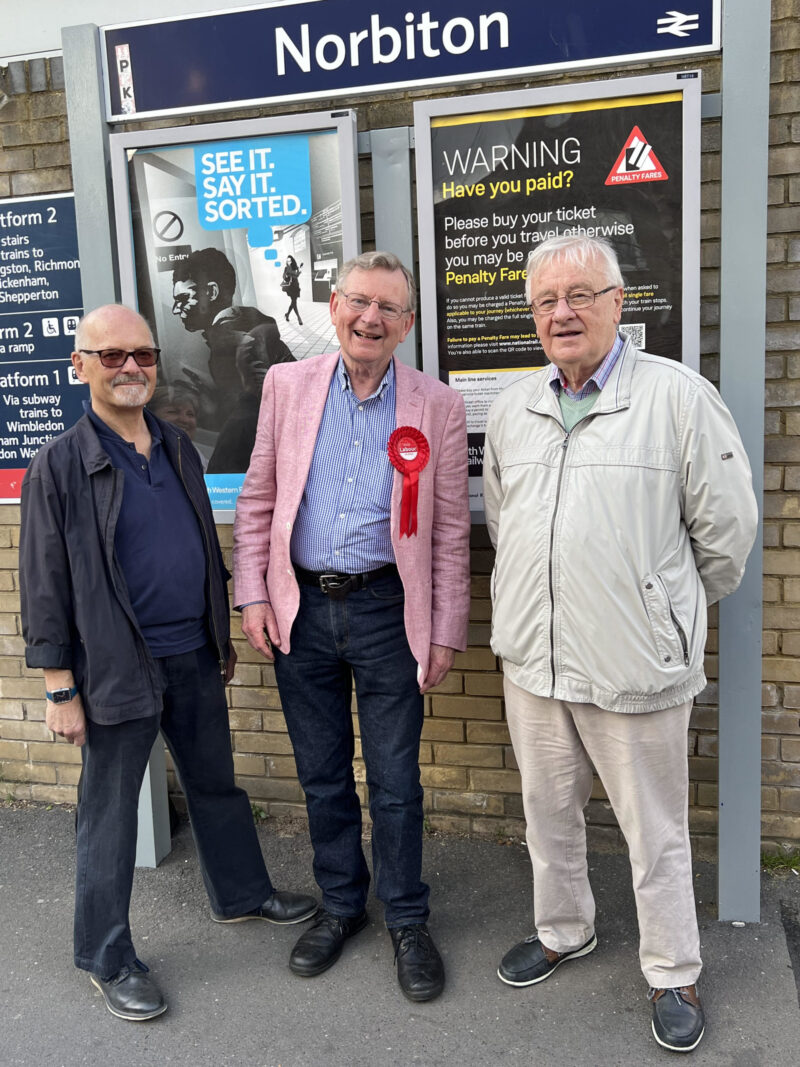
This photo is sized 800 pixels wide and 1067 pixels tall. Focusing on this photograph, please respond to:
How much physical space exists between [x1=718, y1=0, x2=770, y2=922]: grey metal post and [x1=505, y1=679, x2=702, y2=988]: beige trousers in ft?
1.71

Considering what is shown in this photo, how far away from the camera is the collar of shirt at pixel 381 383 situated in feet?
9.37

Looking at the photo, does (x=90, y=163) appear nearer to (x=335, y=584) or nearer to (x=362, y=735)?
(x=335, y=584)

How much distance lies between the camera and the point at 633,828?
2.65m

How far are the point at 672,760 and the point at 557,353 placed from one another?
3.86ft

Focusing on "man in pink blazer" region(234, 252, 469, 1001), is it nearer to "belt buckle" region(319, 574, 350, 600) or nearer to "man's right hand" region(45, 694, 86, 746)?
"belt buckle" region(319, 574, 350, 600)

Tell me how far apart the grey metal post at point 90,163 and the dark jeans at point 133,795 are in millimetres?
1485

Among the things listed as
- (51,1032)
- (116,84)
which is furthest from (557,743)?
Result: (116,84)

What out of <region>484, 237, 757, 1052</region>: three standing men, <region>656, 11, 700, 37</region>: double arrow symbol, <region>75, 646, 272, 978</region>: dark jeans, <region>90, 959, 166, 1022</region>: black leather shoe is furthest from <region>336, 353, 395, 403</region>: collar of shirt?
<region>90, 959, 166, 1022</region>: black leather shoe

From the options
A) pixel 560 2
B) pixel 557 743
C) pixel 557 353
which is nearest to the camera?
pixel 557 353

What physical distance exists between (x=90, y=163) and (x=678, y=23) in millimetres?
2066

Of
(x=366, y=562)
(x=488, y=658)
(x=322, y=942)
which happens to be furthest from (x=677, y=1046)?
(x=366, y=562)

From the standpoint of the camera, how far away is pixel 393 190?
323 cm

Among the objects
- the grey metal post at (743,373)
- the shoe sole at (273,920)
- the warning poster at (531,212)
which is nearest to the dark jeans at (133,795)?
the shoe sole at (273,920)

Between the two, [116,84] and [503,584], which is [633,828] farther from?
[116,84]
